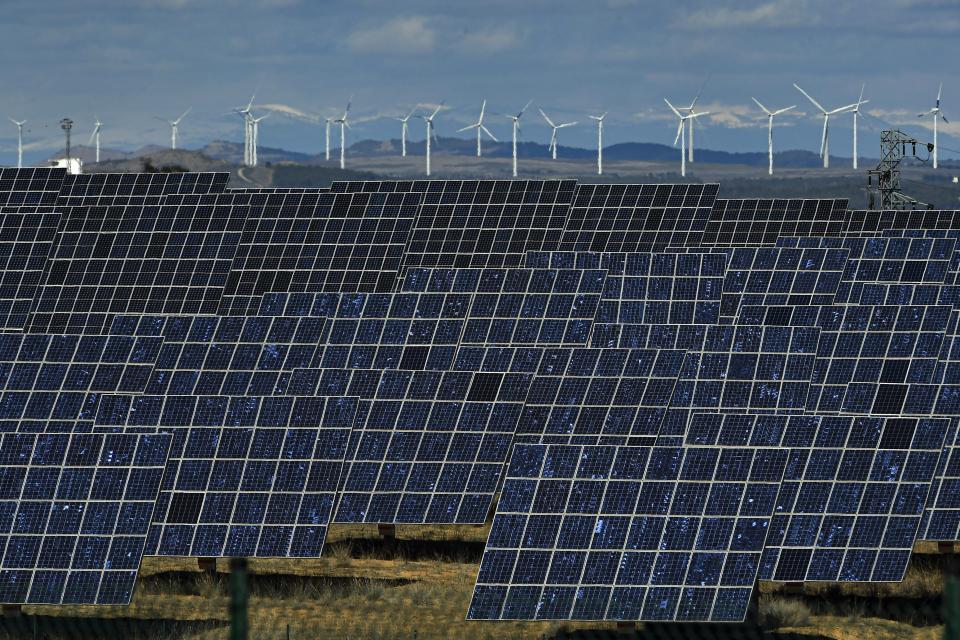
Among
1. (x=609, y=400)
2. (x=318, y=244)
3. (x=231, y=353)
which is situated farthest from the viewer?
(x=318, y=244)

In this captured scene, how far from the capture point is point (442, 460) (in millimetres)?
35156

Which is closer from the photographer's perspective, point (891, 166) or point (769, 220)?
point (769, 220)

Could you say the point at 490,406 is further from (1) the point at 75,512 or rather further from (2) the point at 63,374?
(1) the point at 75,512

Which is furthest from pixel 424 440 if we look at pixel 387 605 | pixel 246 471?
pixel 387 605

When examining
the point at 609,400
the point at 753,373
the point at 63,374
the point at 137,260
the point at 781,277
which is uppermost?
the point at 753,373

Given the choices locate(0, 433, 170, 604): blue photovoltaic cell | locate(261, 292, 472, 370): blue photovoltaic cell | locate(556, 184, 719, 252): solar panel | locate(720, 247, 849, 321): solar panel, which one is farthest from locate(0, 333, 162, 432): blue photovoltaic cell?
locate(556, 184, 719, 252): solar panel

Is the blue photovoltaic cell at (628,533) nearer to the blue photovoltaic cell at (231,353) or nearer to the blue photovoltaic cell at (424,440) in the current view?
the blue photovoltaic cell at (424,440)

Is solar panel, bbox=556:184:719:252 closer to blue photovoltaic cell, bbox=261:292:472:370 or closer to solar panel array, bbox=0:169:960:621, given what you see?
solar panel array, bbox=0:169:960:621

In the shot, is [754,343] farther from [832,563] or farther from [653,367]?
[832,563]

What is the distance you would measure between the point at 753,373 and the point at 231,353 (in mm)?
12386

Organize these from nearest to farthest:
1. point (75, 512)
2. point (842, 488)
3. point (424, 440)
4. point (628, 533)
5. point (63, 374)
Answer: point (628, 533)
point (75, 512)
point (842, 488)
point (424, 440)
point (63, 374)

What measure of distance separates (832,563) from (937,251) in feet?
71.6

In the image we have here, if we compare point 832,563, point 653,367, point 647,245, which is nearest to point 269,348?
point 653,367

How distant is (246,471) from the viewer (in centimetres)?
3253
